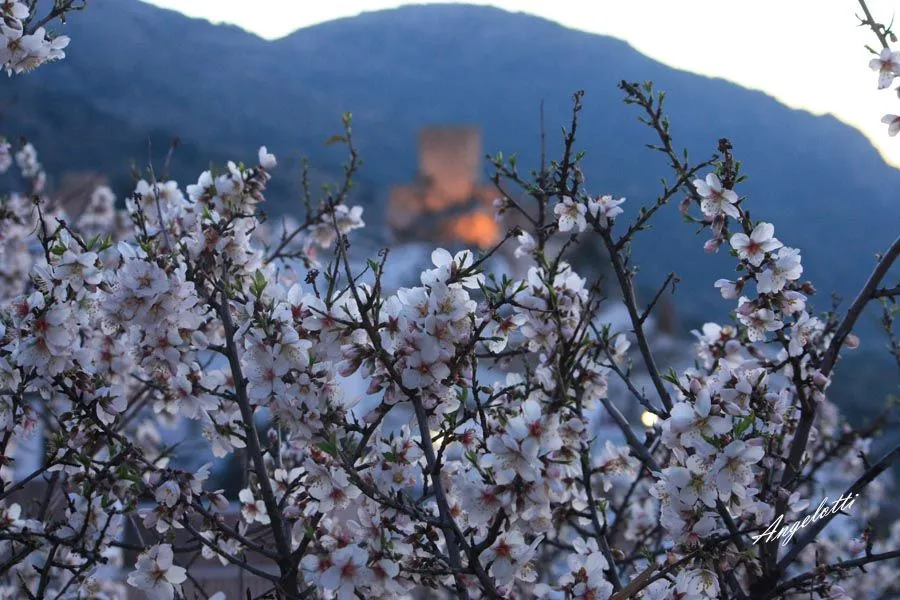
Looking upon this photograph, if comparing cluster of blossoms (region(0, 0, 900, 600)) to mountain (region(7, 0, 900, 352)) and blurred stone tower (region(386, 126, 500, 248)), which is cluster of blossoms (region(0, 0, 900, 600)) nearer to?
mountain (region(7, 0, 900, 352))

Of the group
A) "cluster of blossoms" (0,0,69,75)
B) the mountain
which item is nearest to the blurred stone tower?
the mountain

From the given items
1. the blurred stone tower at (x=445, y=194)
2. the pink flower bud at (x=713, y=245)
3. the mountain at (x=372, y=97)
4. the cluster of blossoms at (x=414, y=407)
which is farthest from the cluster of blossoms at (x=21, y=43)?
the blurred stone tower at (x=445, y=194)

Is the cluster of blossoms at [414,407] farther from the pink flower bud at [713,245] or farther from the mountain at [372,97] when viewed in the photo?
the mountain at [372,97]

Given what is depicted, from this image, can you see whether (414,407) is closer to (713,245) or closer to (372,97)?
(713,245)

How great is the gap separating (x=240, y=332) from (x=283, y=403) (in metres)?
0.17

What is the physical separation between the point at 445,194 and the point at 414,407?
41.2 m

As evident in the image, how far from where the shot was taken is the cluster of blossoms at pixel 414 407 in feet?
4.55

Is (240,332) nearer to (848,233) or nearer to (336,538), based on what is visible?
(336,538)

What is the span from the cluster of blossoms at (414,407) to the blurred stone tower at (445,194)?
3324 centimetres

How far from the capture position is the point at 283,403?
58.9 inches

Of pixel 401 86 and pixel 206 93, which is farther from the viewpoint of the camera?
pixel 401 86

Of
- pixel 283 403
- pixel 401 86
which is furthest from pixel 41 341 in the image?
pixel 401 86

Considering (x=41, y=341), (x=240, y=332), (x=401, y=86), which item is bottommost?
(x=240, y=332)

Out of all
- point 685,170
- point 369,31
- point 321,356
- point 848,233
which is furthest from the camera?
point 369,31
